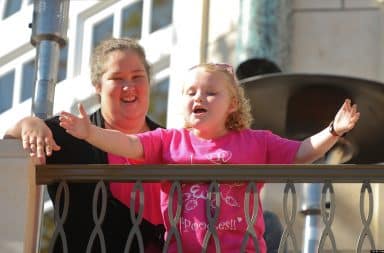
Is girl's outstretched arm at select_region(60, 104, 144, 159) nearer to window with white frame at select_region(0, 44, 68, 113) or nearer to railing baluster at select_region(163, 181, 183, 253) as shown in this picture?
railing baluster at select_region(163, 181, 183, 253)

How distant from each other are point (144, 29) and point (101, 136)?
4.37 meters

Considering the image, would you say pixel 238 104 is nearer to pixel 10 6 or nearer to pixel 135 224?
pixel 135 224

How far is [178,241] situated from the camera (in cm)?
500

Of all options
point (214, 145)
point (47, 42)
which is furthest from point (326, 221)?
point (47, 42)

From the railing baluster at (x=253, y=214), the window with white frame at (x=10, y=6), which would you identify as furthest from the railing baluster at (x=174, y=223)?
the window with white frame at (x=10, y=6)

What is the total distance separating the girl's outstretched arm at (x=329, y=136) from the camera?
503 cm

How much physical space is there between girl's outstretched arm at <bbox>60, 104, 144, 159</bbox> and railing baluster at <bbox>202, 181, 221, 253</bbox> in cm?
35

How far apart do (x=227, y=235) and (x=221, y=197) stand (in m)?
0.15

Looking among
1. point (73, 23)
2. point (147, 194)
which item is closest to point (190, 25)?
point (73, 23)

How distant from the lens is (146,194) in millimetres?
5355

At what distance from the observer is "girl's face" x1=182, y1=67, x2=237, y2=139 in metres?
5.24

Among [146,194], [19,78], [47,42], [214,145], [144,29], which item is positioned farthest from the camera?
[19,78]

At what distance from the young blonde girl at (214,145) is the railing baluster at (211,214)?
42 millimetres

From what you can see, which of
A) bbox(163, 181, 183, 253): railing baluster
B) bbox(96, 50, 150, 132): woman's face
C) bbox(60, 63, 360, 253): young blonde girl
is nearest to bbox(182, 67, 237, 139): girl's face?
bbox(60, 63, 360, 253): young blonde girl
